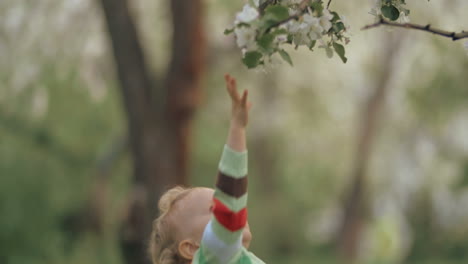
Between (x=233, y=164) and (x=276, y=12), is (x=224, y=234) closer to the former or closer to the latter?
(x=233, y=164)

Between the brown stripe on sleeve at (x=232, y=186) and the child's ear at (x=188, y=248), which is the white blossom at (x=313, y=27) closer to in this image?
the brown stripe on sleeve at (x=232, y=186)

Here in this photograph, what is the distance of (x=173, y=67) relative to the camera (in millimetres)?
7523

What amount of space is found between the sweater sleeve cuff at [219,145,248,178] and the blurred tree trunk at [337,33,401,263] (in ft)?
34.3

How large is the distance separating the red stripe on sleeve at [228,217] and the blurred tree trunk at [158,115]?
5.20 m

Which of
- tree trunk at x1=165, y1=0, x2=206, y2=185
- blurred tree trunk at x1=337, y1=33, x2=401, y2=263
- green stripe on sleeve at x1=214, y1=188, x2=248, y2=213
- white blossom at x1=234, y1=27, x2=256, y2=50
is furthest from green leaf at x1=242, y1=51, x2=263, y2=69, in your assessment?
blurred tree trunk at x1=337, y1=33, x2=401, y2=263

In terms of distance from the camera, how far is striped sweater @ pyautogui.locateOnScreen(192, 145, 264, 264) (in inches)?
80.9

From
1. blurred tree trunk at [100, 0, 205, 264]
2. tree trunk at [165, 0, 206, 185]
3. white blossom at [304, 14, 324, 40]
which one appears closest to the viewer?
white blossom at [304, 14, 324, 40]

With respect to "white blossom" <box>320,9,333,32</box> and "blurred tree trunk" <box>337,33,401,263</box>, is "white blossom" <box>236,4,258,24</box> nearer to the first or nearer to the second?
"white blossom" <box>320,9,333,32</box>

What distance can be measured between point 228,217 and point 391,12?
0.66 meters

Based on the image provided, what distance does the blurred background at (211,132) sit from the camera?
24.8ft

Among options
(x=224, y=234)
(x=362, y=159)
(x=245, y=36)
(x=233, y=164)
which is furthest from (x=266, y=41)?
(x=362, y=159)

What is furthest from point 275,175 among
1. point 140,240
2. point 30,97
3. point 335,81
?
point 140,240

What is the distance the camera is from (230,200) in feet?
6.73

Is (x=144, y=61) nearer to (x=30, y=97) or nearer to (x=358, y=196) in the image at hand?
(x=30, y=97)
